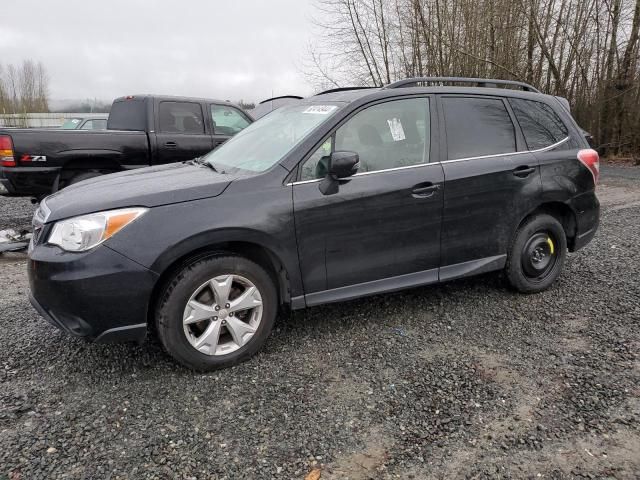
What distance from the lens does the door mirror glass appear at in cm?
309

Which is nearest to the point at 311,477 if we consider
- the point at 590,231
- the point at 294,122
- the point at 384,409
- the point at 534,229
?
the point at 384,409

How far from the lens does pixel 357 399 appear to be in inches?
107

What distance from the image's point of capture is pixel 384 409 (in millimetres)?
2625

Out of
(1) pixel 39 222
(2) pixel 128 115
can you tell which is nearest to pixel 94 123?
(2) pixel 128 115

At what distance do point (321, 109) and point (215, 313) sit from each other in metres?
1.66

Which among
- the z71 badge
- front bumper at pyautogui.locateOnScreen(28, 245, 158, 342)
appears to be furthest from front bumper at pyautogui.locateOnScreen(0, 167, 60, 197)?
front bumper at pyautogui.locateOnScreen(28, 245, 158, 342)

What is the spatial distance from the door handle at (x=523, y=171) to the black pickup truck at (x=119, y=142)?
5.24 m

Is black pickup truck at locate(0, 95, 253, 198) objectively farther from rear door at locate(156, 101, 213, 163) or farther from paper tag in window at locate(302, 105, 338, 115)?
paper tag in window at locate(302, 105, 338, 115)

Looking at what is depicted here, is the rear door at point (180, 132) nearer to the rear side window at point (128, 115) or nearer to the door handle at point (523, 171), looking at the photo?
the rear side window at point (128, 115)

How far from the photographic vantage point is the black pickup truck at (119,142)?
6.11 meters

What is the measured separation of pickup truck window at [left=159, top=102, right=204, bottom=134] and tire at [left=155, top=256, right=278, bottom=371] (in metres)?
5.22

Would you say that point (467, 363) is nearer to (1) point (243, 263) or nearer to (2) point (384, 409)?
(2) point (384, 409)

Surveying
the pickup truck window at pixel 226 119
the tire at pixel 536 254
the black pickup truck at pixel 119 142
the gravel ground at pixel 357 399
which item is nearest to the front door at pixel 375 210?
the gravel ground at pixel 357 399

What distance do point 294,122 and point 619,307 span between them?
3.00 meters
